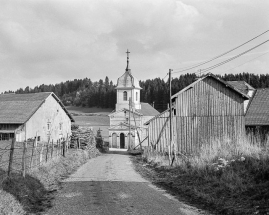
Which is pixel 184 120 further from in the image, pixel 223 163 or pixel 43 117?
pixel 43 117

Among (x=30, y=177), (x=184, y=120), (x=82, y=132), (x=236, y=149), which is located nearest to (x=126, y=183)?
(x=30, y=177)

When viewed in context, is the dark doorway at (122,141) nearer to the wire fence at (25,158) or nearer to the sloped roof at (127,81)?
the sloped roof at (127,81)

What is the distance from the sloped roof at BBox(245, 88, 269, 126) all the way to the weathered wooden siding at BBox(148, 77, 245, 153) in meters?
4.46

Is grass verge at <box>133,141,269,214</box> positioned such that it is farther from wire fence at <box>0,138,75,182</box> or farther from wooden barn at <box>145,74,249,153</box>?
wooden barn at <box>145,74,249,153</box>

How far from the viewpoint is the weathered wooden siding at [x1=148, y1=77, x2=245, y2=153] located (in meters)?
24.8

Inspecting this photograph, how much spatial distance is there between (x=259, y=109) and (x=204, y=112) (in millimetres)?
8455

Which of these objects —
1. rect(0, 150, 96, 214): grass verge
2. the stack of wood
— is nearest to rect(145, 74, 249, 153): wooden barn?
the stack of wood

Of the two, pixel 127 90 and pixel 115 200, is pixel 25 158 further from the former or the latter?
pixel 127 90

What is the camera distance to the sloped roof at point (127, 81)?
170ft

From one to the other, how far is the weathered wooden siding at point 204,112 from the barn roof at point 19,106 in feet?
56.3

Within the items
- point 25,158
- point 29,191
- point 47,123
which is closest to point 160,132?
point 25,158

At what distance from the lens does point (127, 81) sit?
171 feet

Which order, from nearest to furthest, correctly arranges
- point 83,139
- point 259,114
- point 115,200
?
point 115,200
point 259,114
point 83,139

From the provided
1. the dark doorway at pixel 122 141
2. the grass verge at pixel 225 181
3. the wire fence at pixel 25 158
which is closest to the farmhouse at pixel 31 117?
the dark doorway at pixel 122 141
